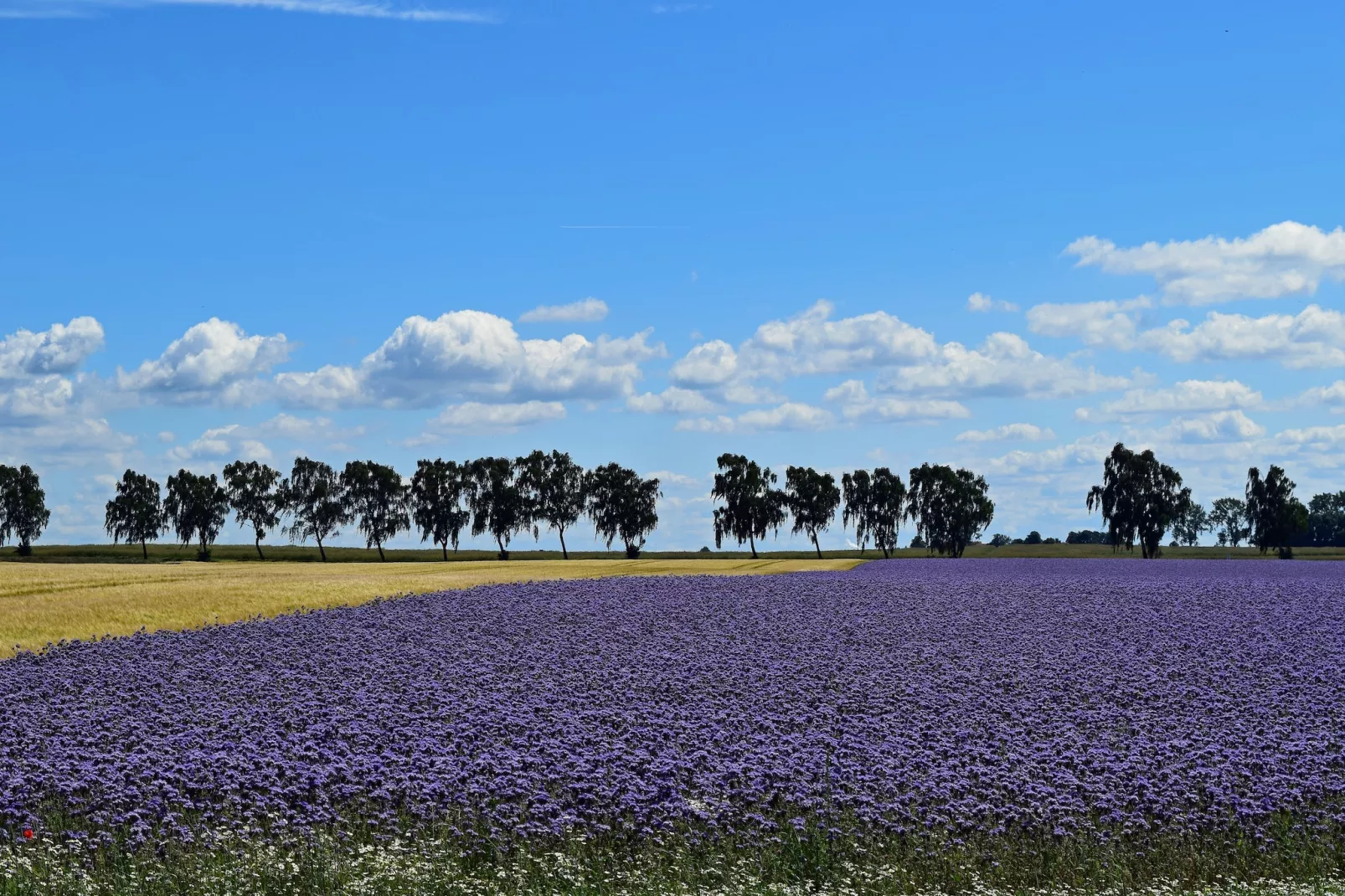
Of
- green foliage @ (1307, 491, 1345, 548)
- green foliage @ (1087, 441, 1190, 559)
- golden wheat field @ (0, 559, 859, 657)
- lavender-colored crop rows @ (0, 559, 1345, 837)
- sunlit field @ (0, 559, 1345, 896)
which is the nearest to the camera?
sunlit field @ (0, 559, 1345, 896)

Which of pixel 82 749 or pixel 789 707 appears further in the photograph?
pixel 789 707

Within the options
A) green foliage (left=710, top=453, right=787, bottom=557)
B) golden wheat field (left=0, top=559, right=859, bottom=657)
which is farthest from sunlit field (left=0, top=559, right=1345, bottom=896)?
green foliage (left=710, top=453, right=787, bottom=557)

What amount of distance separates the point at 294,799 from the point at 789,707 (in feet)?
20.5

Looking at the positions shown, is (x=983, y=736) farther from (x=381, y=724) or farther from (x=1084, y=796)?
(x=381, y=724)

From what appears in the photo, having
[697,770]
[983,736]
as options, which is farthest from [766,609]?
[697,770]

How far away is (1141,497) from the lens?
106812 mm

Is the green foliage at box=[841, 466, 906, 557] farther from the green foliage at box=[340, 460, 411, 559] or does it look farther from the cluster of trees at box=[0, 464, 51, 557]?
the cluster of trees at box=[0, 464, 51, 557]

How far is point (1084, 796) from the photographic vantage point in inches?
463

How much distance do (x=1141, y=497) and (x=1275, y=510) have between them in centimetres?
1980

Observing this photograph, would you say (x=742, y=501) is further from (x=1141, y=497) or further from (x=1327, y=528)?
(x=1327, y=528)

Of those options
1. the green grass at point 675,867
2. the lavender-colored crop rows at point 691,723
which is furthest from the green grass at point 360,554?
the green grass at point 675,867

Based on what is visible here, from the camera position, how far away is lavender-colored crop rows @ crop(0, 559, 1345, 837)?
1128cm

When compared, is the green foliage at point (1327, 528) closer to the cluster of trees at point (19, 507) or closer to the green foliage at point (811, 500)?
the green foliage at point (811, 500)

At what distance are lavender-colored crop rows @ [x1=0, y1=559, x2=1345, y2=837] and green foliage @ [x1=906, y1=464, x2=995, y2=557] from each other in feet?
301
